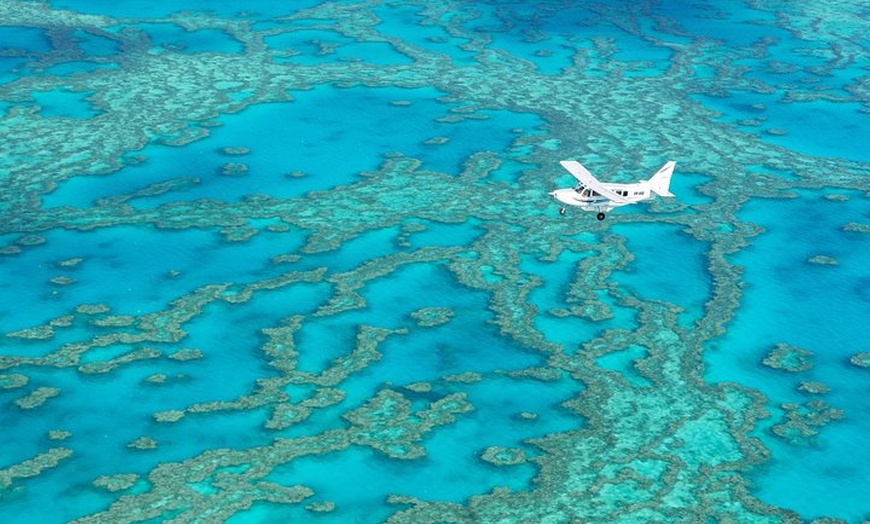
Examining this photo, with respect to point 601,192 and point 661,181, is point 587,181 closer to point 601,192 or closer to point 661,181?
point 601,192

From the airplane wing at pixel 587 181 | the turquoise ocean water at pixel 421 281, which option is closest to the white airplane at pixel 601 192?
the airplane wing at pixel 587 181

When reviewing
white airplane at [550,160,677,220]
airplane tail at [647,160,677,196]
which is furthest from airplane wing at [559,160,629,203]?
airplane tail at [647,160,677,196]

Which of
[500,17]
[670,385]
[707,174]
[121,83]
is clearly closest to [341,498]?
[670,385]

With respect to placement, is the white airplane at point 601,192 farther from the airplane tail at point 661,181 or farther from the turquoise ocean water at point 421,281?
the turquoise ocean water at point 421,281

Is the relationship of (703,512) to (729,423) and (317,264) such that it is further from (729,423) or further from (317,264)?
(317,264)

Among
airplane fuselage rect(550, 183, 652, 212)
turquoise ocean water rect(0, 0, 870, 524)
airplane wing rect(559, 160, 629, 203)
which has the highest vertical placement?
airplane wing rect(559, 160, 629, 203)

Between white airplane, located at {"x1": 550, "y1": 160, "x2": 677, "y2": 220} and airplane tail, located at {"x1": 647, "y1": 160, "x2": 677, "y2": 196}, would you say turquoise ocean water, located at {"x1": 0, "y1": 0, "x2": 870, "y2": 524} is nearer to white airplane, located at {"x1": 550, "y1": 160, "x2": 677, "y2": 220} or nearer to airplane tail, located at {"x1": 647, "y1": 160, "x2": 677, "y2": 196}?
white airplane, located at {"x1": 550, "y1": 160, "x2": 677, "y2": 220}

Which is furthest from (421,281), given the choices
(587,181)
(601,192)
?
(601,192)

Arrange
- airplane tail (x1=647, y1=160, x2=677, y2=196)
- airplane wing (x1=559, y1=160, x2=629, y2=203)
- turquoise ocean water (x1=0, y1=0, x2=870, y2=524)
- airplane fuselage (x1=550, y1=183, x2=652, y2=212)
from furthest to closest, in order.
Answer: airplane tail (x1=647, y1=160, x2=677, y2=196)
airplane fuselage (x1=550, y1=183, x2=652, y2=212)
airplane wing (x1=559, y1=160, x2=629, y2=203)
turquoise ocean water (x1=0, y1=0, x2=870, y2=524)
